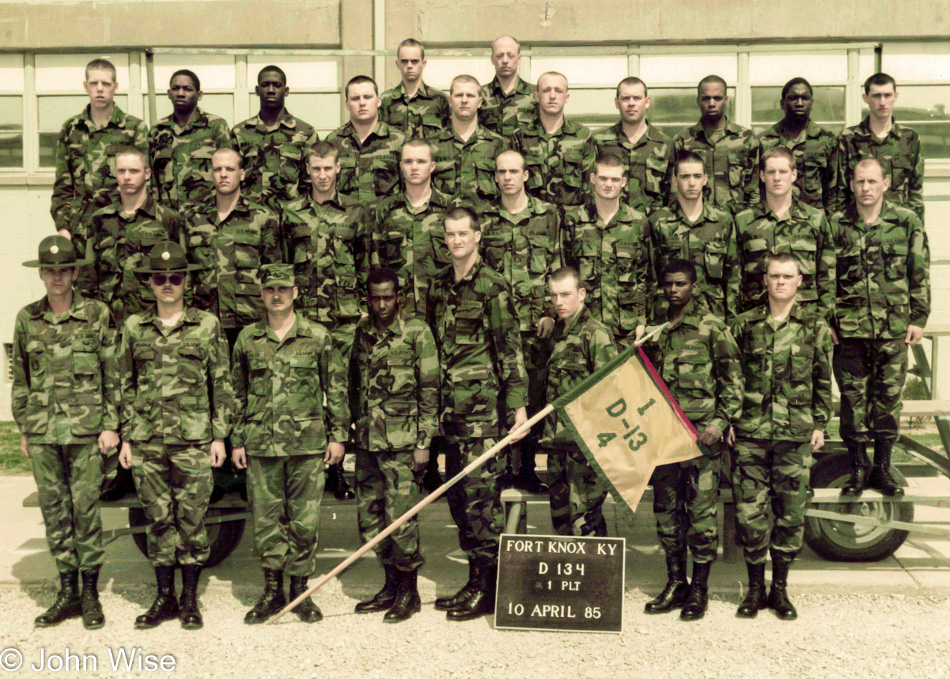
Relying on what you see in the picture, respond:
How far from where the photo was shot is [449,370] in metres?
6.77

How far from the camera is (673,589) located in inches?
271

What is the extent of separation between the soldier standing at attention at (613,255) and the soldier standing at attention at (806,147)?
171cm

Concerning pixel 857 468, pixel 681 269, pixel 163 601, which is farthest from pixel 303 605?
pixel 857 468

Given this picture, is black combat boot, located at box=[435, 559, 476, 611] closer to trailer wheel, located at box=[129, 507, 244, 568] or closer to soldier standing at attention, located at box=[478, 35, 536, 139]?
trailer wheel, located at box=[129, 507, 244, 568]

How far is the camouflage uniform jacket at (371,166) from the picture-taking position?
26.9 ft

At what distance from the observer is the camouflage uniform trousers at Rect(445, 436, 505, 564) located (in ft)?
22.2

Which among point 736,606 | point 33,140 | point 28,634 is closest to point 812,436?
point 736,606

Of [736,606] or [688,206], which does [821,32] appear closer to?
[688,206]

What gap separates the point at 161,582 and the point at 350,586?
1356 millimetres

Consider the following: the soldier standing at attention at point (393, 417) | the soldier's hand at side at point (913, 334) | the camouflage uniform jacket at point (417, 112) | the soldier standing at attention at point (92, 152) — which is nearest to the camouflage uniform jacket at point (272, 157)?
the camouflage uniform jacket at point (417, 112)

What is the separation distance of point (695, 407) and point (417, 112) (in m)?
3.50

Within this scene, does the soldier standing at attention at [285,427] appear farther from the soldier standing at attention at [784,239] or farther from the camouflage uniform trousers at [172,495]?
the soldier standing at attention at [784,239]

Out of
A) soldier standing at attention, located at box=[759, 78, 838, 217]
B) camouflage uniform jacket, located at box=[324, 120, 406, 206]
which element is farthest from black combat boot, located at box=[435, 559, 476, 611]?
soldier standing at attention, located at box=[759, 78, 838, 217]

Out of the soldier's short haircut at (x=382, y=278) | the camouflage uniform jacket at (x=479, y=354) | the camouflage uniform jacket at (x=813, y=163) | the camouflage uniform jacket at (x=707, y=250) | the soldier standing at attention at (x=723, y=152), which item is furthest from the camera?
the camouflage uniform jacket at (x=813, y=163)
